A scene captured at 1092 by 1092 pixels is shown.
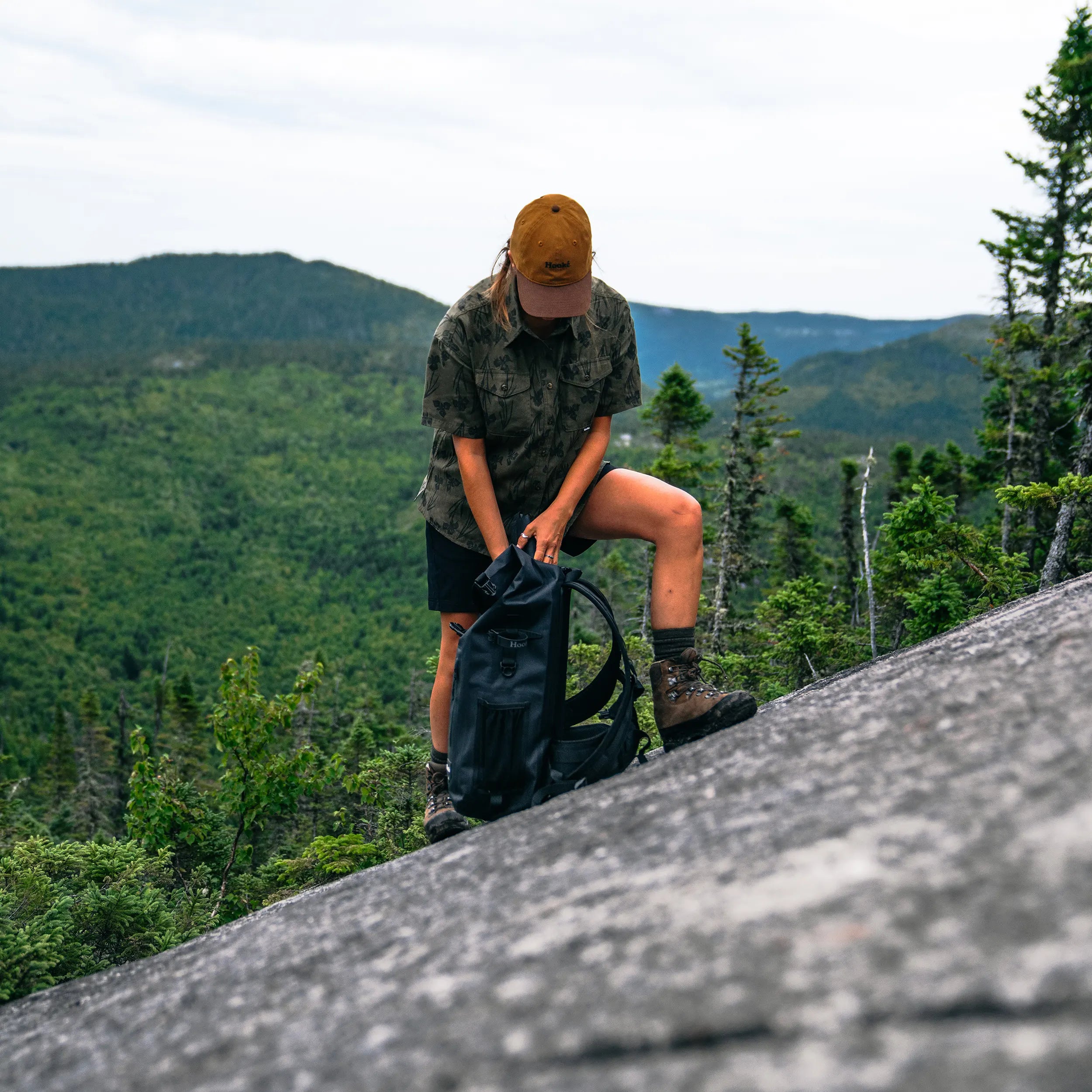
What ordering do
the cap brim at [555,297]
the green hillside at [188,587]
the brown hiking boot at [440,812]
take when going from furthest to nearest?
the green hillside at [188,587], the brown hiking boot at [440,812], the cap brim at [555,297]

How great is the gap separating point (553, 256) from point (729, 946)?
9.12 feet

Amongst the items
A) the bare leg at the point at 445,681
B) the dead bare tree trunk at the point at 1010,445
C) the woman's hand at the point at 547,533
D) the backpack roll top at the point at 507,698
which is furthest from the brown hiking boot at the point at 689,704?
the dead bare tree trunk at the point at 1010,445

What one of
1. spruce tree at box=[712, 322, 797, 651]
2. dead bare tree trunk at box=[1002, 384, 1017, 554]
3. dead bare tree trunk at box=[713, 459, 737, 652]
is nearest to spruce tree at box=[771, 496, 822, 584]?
spruce tree at box=[712, 322, 797, 651]

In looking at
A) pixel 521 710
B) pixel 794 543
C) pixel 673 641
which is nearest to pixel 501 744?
pixel 521 710

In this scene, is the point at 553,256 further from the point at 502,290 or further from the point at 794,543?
the point at 794,543

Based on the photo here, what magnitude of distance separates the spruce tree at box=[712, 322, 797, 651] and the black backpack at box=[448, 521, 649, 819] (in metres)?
18.7

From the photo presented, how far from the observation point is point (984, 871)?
1646 mm

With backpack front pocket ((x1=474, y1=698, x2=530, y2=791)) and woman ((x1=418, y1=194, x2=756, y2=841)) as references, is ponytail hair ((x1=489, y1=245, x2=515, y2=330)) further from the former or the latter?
backpack front pocket ((x1=474, y1=698, x2=530, y2=791))

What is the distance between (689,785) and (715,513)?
106 feet

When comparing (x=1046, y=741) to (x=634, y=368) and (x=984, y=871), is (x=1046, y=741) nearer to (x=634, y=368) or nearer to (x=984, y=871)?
(x=984, y=871)

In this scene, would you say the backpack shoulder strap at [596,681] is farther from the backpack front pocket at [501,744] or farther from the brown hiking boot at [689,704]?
the backpack front pocket at [501,744]

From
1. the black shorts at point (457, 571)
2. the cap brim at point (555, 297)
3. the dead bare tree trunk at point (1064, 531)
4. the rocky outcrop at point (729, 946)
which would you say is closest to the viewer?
the rocky outcrop at point (729, 946)

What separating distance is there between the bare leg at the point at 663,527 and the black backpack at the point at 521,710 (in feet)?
1.03

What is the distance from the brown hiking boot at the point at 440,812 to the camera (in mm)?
3988
